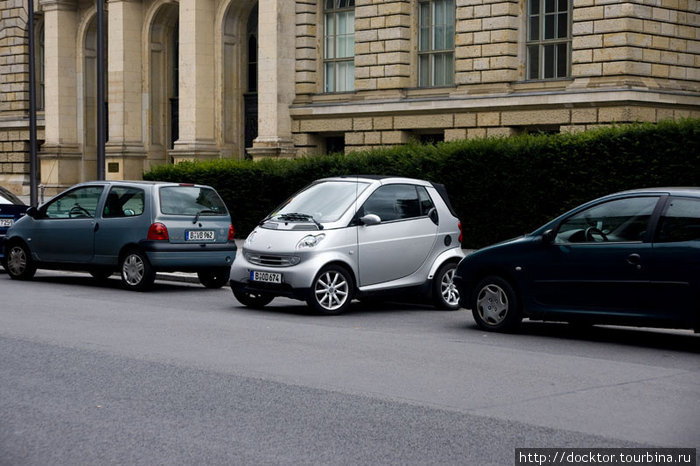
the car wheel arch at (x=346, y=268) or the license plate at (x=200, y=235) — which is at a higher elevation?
the license plate at (x=200, y=235)

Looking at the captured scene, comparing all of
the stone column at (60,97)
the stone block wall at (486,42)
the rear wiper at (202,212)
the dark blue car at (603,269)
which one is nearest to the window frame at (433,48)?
the stone block wall at (486,42)

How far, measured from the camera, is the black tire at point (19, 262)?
17797 millimetres

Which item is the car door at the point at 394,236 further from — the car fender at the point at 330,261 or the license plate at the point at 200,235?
the license plate at the point at 200,235

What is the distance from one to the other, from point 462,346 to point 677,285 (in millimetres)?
2082

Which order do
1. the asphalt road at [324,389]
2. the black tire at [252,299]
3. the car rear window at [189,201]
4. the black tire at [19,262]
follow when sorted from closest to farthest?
1. the asphalt road at [324,389]
2. the black tire at [252,299]
3. the car rear window at [189,201]
4. the black tire at [19,262]

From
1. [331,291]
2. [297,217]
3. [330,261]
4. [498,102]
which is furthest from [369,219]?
[498,102]

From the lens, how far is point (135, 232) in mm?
16156

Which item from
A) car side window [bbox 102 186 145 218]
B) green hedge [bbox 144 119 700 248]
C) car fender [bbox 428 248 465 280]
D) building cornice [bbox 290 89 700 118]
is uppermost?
building cornice [bbox 290 89 700 118]

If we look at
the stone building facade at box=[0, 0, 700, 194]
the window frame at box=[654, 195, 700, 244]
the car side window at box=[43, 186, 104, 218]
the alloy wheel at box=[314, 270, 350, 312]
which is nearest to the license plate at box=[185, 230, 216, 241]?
the car side window at box=[43, 186, 104, 218]

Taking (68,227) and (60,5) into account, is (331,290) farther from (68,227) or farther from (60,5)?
(60,5)

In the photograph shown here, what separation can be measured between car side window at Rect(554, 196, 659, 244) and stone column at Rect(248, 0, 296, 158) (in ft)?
71.6

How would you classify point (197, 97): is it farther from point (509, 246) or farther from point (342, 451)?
point (342, 451)

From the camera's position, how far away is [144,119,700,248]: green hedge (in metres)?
20.3

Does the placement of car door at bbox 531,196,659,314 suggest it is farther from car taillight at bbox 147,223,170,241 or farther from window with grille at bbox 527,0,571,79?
window with grille at bbox 527,0,571,79
